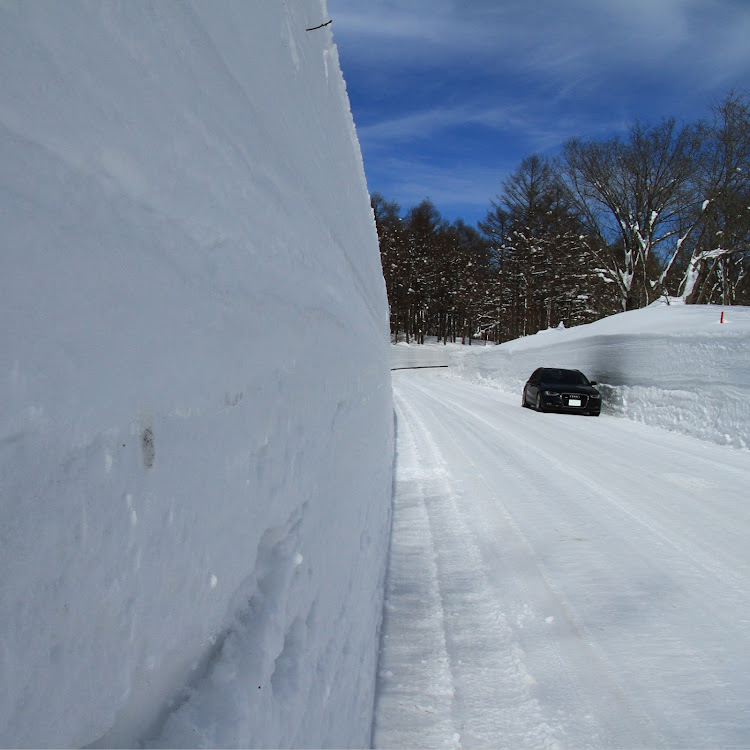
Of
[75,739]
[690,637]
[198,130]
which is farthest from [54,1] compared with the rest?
[690,637]

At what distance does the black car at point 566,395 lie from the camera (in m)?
15.5

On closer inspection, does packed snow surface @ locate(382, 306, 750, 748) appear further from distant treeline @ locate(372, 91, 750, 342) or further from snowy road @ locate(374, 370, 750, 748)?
distant treeline @ locate(372, 91, 750, 342)

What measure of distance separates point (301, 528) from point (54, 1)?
3.90 ft

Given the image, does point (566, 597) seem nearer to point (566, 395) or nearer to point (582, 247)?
point (566, 395)

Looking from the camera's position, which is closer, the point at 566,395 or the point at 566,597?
the point at 566,597

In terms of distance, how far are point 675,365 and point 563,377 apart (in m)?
3.16

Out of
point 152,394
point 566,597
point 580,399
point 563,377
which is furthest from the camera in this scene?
point 563,377

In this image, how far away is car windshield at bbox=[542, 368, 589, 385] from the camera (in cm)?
1652

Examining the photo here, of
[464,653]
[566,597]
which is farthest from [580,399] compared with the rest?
[464,653]

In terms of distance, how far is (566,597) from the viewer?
4.07 metres

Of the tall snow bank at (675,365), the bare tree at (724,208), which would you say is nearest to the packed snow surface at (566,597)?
the tall snow bank at (675,365)

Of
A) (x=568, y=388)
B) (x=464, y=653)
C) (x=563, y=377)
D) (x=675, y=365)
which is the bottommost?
(x=464, y=653)

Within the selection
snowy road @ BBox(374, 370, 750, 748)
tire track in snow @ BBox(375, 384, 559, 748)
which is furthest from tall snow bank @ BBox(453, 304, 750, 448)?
tire track in snow @ BBox(375, 384, 559, 748)

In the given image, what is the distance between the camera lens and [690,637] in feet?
11.5
